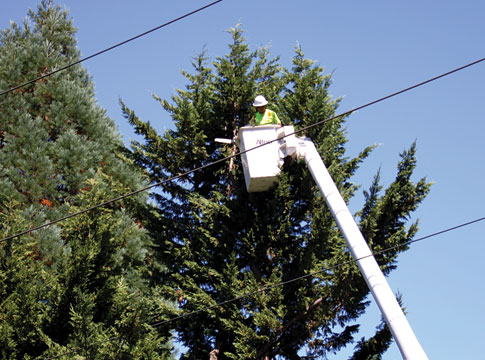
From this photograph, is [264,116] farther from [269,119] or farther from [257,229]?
[257,229]

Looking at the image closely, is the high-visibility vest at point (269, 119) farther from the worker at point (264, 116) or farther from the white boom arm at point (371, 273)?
the white boom arm at point (371, 273)

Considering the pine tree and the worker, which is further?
the worker

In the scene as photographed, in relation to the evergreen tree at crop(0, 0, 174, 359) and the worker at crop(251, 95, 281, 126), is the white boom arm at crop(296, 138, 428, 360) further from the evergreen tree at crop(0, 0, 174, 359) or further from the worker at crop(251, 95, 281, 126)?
the evergreen tree at crop(0, 0, 174, 359)

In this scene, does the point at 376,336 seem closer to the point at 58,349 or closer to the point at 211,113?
the point at 58,349

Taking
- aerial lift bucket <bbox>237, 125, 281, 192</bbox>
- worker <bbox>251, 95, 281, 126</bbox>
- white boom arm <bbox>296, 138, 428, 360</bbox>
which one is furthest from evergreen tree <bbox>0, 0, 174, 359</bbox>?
white boom arm <bbox>296, 138, 428, 360</bbox>

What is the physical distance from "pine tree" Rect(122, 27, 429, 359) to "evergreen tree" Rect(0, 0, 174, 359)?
23.7 inches

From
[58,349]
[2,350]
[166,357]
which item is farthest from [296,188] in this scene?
[2,350]

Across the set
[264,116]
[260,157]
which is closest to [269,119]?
[264,116]

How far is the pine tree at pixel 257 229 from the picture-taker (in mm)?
6941

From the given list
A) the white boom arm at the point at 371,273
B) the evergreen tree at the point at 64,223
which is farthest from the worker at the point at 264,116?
the evergreen tree at the point at 64,223

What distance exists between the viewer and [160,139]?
344 inches

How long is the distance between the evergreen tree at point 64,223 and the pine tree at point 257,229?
1.97 feet

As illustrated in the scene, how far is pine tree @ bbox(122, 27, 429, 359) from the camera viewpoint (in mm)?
6941

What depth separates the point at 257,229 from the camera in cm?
767
